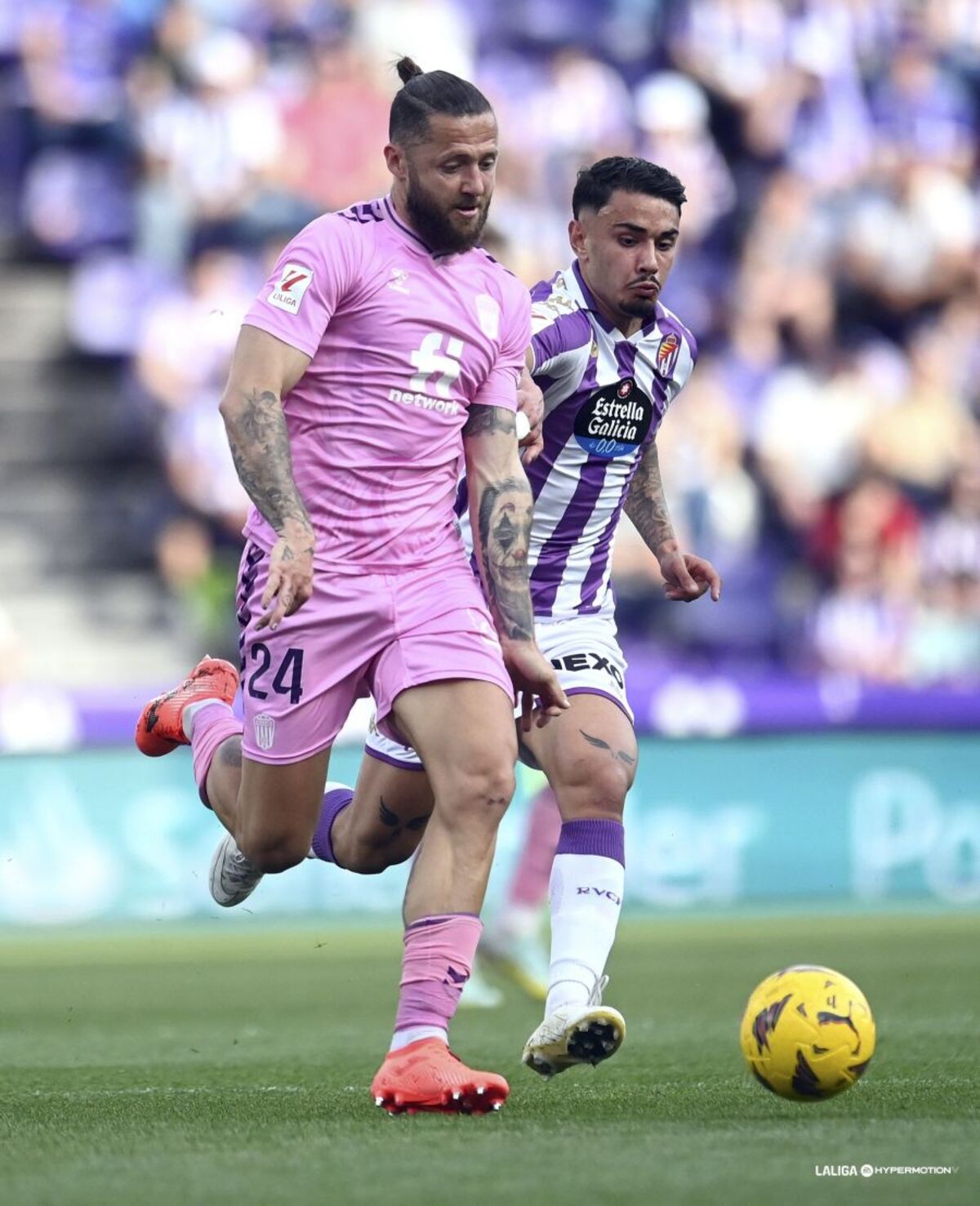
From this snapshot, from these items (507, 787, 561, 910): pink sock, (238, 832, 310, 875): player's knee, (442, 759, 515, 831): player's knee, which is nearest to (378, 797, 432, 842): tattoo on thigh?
(238, 832, 310, 875): player's knee

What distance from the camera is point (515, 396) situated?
564 cm

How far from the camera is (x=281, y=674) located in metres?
5.45

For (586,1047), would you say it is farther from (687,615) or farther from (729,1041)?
(687,615)

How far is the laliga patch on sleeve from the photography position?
17.1 ft

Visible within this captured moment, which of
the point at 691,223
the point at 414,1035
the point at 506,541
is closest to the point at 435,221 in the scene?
the point at 506,541

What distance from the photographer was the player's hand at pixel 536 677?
5.43 meters

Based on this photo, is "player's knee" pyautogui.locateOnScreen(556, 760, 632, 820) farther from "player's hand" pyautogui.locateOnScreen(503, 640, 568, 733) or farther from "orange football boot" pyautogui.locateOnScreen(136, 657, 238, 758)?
"orange football boot" pyautogui.locateOnScreen(136, 657, 238, 758)

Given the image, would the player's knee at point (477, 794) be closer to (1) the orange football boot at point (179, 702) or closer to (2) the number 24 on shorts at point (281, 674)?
(2) the number 24 on shorts at point (281, 674)

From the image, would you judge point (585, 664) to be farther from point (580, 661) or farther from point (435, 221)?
point (435, 221)

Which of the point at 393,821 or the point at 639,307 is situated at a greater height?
the point at 639,307

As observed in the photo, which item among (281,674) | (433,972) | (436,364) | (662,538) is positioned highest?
(436,364)

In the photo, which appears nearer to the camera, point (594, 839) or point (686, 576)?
point (594, 839)

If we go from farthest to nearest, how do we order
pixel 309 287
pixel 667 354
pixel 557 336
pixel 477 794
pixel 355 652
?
1. pixel 667 354
2. pixel 557 336
3. pixel 355 652
4. pixel 309 287
5. pixel 477 794

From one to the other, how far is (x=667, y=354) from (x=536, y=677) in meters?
1.51
